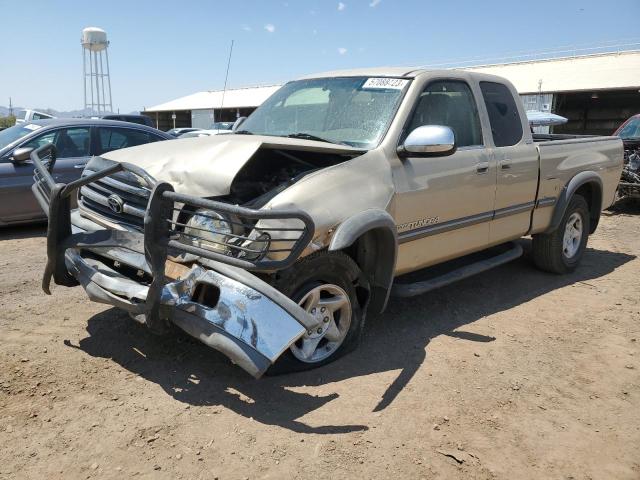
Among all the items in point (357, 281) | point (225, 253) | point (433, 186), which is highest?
point (433, 186)

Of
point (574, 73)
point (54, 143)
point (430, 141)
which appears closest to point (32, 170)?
point (54, 143)

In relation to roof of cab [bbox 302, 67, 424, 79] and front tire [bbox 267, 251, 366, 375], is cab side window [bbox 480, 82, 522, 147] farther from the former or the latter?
front tire [bbox 267, 251, 366, 375]

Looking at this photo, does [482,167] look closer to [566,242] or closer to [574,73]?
[566,242]

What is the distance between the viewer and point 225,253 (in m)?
3.09

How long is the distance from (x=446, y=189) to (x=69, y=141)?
5.58 m

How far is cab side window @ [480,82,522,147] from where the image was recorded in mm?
4931

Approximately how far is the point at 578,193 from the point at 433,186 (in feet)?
9.39

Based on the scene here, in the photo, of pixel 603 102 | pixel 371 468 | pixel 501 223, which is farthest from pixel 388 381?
pixel 603 102

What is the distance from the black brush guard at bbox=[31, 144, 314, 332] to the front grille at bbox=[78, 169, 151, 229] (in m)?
0.11

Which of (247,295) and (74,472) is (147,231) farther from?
(74,472)

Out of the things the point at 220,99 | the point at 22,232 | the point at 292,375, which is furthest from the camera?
the point at 220,99

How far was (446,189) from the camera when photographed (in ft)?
14.1

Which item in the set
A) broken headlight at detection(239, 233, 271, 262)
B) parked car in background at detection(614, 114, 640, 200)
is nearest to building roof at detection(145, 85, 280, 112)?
parked car in background at detection(614, 114, 640, 200)


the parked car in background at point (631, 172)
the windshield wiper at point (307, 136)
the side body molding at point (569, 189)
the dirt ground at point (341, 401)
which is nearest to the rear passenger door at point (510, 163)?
the side body molding at point (569, 189)
